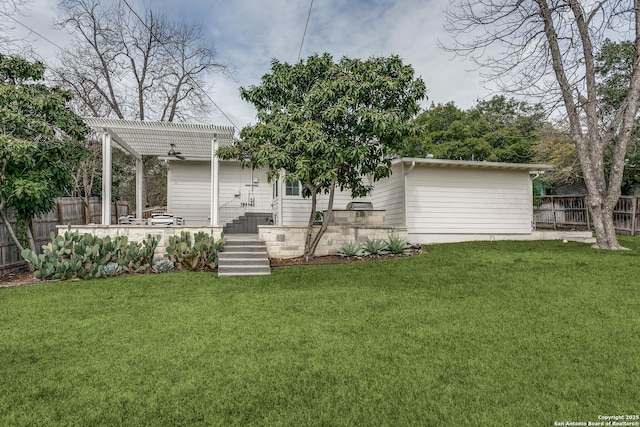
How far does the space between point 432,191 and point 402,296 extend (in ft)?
21.2

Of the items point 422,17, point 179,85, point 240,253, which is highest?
point 179,85

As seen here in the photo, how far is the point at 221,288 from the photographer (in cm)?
565

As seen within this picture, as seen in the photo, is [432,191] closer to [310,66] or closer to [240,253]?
[310,66]

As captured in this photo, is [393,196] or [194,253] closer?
[194,253]

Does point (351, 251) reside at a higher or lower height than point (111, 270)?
higher

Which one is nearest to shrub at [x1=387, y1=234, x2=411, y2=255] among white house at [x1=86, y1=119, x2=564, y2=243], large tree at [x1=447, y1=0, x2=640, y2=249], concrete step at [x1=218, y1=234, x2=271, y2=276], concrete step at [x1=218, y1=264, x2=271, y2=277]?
white house at [x1=86, y1=119, x2=564, y2=243]

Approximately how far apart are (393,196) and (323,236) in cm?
330

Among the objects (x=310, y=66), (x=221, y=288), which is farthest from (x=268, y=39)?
→ (x=221, y=288)

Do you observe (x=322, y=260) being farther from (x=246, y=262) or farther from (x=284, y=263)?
(x=246, y=262)

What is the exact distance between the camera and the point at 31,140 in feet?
22.5

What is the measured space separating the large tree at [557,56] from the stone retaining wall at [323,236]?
5.18 m

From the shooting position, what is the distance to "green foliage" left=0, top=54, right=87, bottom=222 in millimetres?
6375

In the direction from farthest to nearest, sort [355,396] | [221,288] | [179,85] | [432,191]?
[179,85]
[432,191]
[221,288]
[355,396]

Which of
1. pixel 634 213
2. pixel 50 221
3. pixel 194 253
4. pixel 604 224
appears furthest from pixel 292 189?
pixel 634 213
